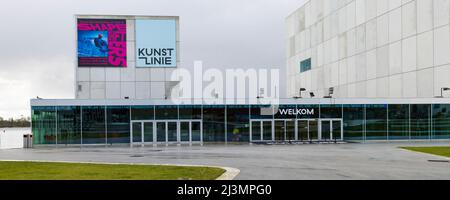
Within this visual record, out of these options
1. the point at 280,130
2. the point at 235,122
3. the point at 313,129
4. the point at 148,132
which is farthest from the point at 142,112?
the point at 313,129

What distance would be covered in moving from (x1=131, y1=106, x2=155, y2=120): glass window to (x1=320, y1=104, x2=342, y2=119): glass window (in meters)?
14.2

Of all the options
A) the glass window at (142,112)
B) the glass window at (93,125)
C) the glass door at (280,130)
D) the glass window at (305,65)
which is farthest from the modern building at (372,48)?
the glass window at (93,125)

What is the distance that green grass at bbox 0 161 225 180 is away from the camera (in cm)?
1633

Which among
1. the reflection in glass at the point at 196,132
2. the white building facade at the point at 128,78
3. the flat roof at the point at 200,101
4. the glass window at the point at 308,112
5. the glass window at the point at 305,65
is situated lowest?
the reflection in glass at the point at 196,132

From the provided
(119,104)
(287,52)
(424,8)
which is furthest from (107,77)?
(287,52)

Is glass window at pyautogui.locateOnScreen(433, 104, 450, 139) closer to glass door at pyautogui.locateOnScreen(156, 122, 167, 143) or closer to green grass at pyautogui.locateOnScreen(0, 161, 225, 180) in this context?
glass door at pyautogui.locateOnScreen(156, 122, 167, 143)

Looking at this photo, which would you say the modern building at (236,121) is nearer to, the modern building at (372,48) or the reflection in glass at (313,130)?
the reflection in glass at (313,130)

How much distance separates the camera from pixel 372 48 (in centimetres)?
5728

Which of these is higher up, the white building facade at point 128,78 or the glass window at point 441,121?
the white building facade at point 128,78

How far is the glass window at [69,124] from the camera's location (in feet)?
133

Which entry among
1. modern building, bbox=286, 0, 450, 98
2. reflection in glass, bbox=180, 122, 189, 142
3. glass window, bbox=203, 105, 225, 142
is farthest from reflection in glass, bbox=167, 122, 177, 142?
modern building, bbox=286, 0, 450, 98

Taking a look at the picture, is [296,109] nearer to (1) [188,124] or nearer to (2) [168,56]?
(1) [188,124]

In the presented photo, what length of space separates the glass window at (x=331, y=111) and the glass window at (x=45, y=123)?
862 inches

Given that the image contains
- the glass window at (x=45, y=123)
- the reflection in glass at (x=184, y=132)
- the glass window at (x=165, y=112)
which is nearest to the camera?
the glass window at (x=45, y=123)
